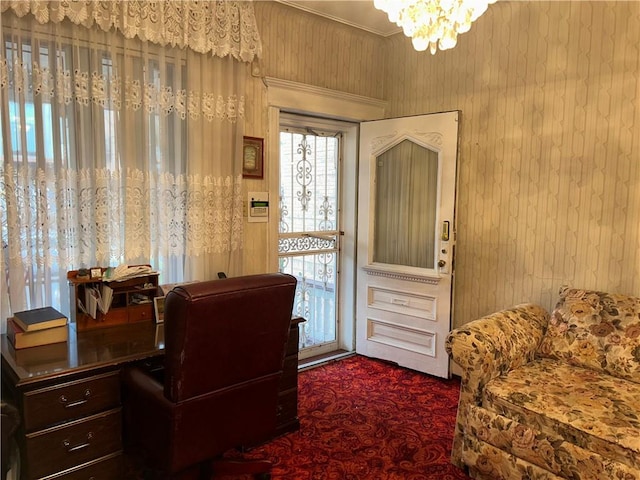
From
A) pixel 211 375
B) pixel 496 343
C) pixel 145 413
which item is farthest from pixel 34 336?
pixel 496 343

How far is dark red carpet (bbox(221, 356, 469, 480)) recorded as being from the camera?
2400mm

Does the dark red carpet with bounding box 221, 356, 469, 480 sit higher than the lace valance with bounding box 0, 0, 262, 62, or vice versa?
the lace valance with bounding box 0, 0, 262, 62

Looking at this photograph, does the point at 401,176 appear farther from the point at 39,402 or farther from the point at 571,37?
the point at 39,402

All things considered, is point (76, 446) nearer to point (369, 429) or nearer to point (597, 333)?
point (369, 429)

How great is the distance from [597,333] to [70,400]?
259 cm

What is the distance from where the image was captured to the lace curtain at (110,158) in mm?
2271

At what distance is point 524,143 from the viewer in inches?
126

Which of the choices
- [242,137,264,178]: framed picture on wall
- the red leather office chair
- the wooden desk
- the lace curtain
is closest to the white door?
[242,137,264,178]: framed picture on wall

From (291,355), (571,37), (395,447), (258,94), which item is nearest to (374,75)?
(258,94)

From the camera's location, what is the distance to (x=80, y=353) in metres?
2.02

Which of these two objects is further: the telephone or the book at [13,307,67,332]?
the telephone

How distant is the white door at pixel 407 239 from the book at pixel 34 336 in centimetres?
237

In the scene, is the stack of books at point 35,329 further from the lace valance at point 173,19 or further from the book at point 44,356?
the lace valance at point 173,19

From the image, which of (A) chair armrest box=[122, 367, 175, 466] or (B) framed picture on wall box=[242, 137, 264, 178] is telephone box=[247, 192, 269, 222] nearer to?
(B) framed picture on wall box=[242, 137, 264, 178]
